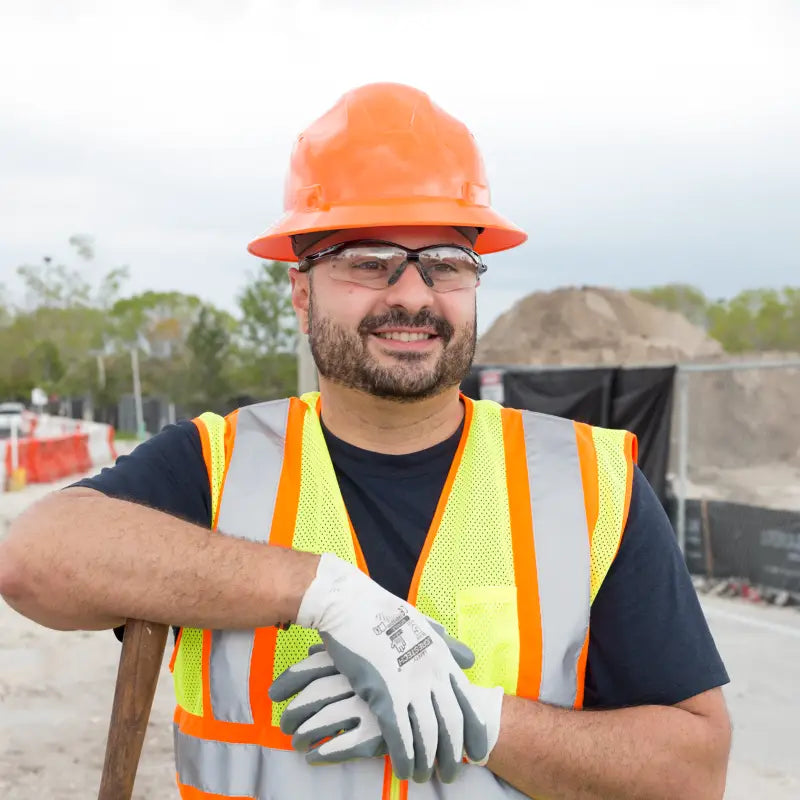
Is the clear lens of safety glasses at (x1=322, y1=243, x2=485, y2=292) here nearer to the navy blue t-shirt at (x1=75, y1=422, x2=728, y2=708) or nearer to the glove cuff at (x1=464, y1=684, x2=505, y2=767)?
the navy blue t-shirt at (x1=75, y1=422, x2=728, y2=708)

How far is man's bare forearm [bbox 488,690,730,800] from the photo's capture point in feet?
5.76

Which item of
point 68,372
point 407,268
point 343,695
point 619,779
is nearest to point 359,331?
point 407,268

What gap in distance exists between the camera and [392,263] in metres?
2.06

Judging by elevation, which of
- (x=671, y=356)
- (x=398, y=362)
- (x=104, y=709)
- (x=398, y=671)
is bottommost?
(x=104, y=709)

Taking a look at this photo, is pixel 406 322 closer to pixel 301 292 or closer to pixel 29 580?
pixel 301 292

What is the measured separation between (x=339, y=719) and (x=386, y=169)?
115cm

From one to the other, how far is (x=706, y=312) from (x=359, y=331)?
6524 cm

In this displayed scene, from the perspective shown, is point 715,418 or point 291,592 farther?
point 715,418

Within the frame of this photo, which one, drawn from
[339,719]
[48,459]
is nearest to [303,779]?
[339,719]

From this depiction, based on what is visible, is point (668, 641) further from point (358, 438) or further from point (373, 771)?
point (358, 438)

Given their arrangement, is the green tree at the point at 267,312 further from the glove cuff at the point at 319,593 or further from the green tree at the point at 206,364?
the glove cuff at the point at 319,593

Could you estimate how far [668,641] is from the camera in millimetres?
1812

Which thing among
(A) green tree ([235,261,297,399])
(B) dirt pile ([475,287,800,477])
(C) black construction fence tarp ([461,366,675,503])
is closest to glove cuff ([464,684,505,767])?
(C) black construction fence tarp ([461,366,675,503])

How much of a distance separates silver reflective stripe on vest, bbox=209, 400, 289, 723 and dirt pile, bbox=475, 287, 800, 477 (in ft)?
59.0
